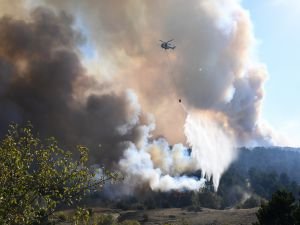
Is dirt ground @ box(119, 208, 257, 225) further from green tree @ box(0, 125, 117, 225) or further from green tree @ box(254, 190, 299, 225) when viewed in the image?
green tree @ box(0, 125, 117, 225)

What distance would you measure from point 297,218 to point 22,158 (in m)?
38.9

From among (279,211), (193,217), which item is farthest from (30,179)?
(193,217)

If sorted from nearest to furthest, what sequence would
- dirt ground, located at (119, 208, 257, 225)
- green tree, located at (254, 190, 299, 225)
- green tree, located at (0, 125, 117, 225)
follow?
1. green tree, located at (0, 125, 117, 225)
2. green tree, located at (254, 190, 299, 225)
3. dirt ground, located at (119, 208, 257, 225)

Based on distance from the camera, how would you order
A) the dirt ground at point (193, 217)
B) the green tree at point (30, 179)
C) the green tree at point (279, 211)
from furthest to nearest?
the dirt ground at point (193, 217) → the green tree at point (279, 211) → the green tree at point (30, 179)

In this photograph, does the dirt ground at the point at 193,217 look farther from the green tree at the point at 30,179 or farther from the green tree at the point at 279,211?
the green tree at the point at 30,179

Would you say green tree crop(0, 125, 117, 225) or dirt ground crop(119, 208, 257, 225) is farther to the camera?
dirt ground crop(119, 208, 257, 225)

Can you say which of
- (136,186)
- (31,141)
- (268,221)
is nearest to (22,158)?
(31,141)

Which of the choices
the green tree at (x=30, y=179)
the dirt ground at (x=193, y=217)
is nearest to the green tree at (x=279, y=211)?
the dirt ground at (x=193, y=217)

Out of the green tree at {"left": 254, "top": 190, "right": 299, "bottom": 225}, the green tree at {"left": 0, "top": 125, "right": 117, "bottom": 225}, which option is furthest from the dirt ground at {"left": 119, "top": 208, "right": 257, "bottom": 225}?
the green tree at {"left": 0, "top": 125, "right": 117, "bottom": 225}

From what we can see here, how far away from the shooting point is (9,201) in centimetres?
1617

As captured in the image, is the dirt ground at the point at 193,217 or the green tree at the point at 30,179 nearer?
the green tree at the point at 30,179

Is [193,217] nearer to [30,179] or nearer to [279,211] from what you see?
[279,211]

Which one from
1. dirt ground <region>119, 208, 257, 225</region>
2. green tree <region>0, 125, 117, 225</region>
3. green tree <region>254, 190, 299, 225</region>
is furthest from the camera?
dirt ground <region>119, 208, 257, 225</region>

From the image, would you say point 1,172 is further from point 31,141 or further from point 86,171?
point 86,171
